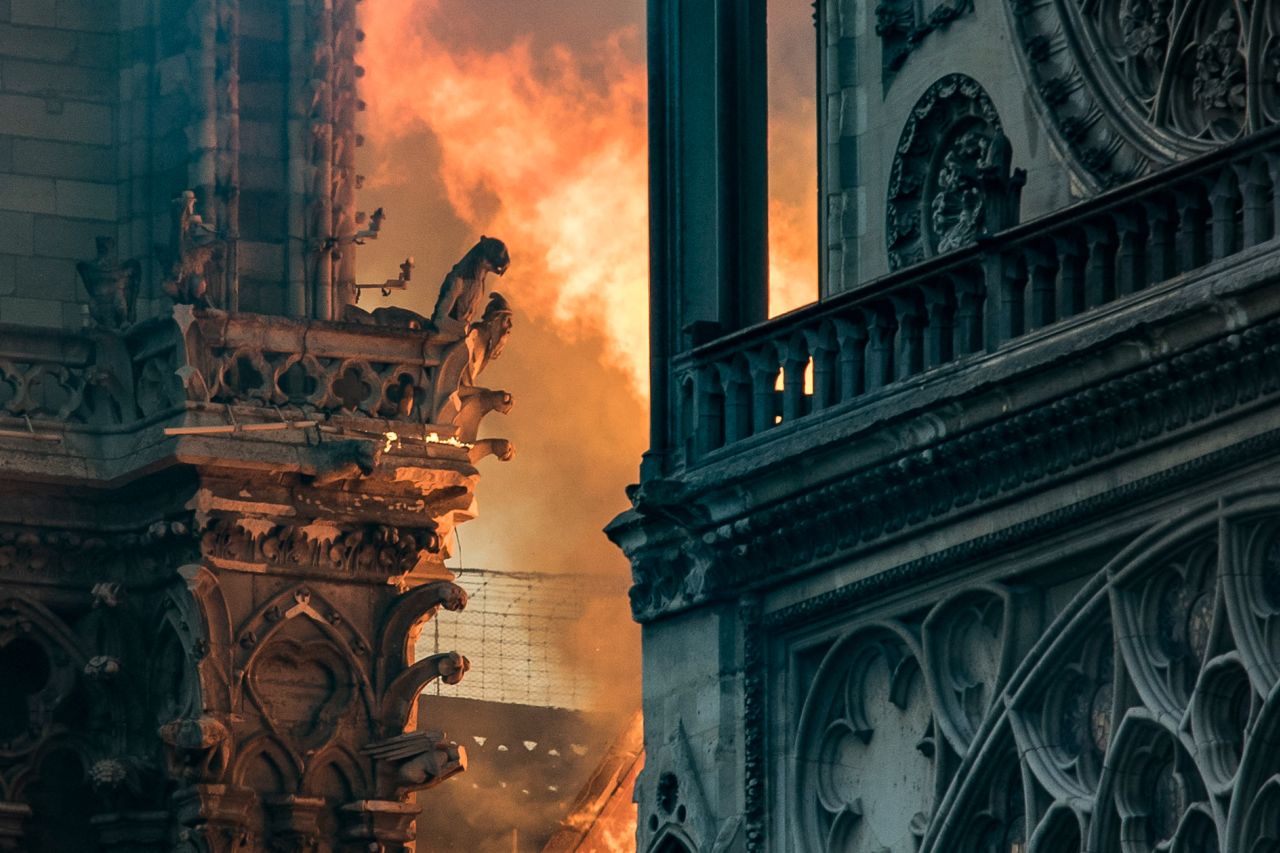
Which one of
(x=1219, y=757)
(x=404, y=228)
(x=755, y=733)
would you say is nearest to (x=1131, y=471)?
(x=1219, y=757)

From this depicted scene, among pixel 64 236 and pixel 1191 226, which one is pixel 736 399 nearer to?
pixel 1191 226

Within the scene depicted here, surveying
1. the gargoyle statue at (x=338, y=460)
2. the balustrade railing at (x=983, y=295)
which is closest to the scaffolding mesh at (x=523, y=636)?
the gargoyle statue at (x=338, y=460)

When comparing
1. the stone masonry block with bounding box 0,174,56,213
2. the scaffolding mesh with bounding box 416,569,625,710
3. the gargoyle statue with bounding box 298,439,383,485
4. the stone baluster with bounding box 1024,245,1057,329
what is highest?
the scaffolding mesh with bounding box 416,569,625,710

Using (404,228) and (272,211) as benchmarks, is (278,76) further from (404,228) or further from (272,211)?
(404,228)

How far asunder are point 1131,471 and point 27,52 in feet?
54.3

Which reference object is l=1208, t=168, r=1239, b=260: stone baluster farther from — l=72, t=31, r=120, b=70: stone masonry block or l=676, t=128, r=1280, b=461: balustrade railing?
l=72, t=31, r=120, b=70: stone masonry block

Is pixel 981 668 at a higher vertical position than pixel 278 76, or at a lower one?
lower

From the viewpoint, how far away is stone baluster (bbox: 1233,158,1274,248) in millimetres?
25000

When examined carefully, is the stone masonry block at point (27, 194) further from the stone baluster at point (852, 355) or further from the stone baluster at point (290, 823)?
the stone baluster at point (852, 355)

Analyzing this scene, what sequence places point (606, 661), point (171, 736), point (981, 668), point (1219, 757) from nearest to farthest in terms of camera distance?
point (1219, 757) → point (981, 668) → point (171, 736) → point (606, 661)

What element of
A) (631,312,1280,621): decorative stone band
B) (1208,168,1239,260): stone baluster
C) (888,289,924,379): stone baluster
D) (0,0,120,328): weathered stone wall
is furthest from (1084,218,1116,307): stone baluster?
(0,0,120,328): weathered stone wall

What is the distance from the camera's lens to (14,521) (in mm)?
39938

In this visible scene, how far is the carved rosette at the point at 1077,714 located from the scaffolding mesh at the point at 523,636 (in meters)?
31.5

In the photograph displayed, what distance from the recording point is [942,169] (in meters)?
30.7
